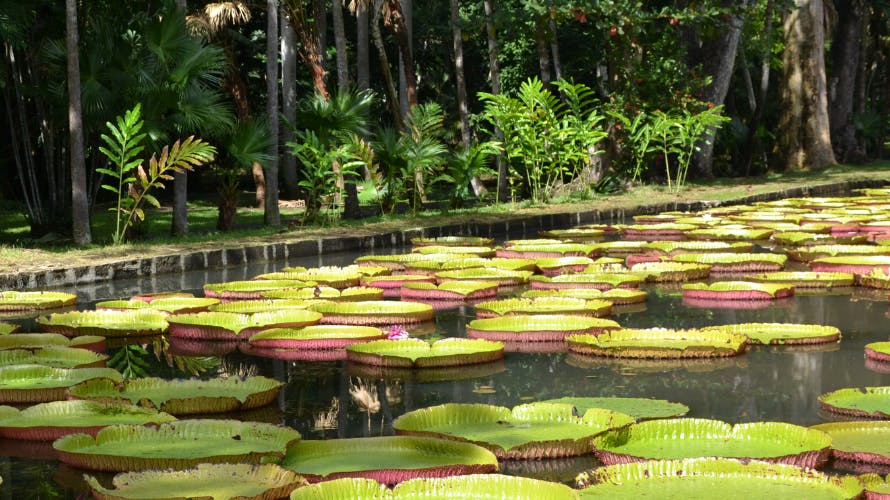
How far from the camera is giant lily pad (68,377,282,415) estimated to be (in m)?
4.30

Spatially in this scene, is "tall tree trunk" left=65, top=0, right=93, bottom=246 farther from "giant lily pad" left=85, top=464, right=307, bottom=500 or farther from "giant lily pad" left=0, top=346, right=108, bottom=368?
"giant lily pad" left=85, top=464, right=307, bottom=500

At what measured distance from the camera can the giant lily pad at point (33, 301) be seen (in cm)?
734

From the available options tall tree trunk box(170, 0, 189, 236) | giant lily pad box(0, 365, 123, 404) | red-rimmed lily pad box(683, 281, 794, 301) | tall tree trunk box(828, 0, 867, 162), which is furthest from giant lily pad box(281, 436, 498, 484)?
tall tree trunk box(828, 0, 867, 162)

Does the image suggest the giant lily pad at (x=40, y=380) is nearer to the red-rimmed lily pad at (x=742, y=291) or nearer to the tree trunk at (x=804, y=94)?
the red-rimmed lily pad at (x=742, y=291)

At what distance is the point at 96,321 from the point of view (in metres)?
6.42

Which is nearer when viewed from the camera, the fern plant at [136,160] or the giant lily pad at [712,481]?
the giant lily pad at [712,481]

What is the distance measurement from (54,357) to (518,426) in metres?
2.40

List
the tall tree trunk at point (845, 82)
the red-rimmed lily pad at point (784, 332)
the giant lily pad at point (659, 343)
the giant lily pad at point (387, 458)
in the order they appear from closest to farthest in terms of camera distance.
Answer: the giant lily pad at point (387, 458)
the giant lily pad at point (659, 343)
the red-rimmed lily pad at point (784, 332)
the tall tree trunk at point (845, 82)

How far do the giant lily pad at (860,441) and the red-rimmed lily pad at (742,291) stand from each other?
11.4ft

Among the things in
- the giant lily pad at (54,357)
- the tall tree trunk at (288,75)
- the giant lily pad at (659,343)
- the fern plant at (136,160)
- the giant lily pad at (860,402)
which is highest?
the tall tree trunk at (288,75)

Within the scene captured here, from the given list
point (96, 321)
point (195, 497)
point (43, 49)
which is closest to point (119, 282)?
point (96, 321)

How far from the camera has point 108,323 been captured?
6363 millimetres

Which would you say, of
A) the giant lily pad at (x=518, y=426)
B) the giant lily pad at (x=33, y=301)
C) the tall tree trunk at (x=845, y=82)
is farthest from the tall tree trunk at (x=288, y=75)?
the tall tree trunk at (x=845, y=82)

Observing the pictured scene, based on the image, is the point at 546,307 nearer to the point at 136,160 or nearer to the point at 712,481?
the point at 712,481
